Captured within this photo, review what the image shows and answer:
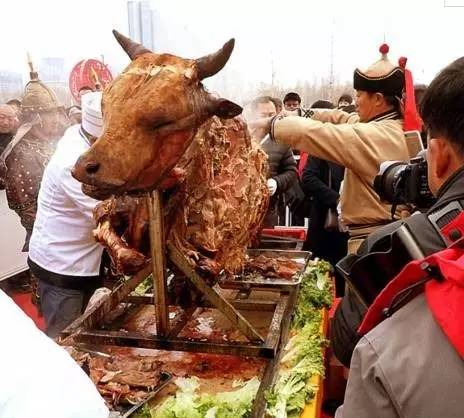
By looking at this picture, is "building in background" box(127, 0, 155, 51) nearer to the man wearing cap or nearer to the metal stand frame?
the man wearing cap

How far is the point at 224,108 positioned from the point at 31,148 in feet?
9.67

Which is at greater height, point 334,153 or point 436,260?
point 436,260

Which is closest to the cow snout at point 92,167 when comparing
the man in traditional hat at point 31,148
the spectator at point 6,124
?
the man in traditional hat at point 31,148

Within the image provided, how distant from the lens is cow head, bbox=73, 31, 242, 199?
179cm

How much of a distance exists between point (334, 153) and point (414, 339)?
2248 mm

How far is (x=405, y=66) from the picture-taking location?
3295mm

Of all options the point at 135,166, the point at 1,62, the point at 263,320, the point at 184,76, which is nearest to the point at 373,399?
the point at 135,166

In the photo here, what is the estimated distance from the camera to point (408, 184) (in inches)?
69.5

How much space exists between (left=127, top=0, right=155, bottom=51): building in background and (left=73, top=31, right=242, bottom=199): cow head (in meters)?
1.41

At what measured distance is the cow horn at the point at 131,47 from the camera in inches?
80.5

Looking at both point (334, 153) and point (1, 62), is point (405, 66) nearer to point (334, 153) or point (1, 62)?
point (334, 153)

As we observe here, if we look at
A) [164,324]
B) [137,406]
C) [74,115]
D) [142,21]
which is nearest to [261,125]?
[142,21]

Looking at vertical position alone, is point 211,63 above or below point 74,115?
above

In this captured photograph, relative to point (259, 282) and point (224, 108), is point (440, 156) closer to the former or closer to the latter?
point (224, 108)
